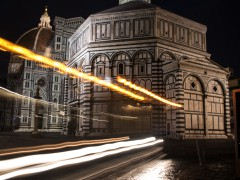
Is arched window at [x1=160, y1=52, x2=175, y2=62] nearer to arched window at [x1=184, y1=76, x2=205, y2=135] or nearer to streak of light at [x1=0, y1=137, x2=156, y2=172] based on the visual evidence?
arched window at [x1=184, y1=76, x2=205, y2=135]

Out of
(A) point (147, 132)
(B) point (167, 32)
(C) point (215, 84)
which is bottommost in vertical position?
(A) point (147, 132)

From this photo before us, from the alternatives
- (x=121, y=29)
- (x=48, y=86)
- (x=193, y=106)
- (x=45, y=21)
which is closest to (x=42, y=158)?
(x=193, y=106)

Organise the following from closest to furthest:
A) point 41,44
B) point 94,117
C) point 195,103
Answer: point 195,103 → point 94,117 → point 41,44

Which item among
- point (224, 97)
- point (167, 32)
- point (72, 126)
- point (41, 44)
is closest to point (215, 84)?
point (224, 97)

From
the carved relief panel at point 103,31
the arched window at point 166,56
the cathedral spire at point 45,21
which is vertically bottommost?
the arched window at point 166,56

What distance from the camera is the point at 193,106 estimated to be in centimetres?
2422

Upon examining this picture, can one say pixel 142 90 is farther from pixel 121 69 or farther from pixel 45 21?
pixel 45 21

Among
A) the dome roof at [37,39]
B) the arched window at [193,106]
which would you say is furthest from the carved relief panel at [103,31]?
the dome roof at [37,39]

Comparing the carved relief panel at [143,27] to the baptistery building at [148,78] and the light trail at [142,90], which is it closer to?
the baptistery building at [148,78]

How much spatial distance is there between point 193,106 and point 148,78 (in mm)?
5250

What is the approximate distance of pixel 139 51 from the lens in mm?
26438

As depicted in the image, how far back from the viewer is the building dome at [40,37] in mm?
67175

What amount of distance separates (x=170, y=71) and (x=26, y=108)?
130 ft

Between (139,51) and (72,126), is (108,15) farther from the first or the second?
(72,126)
